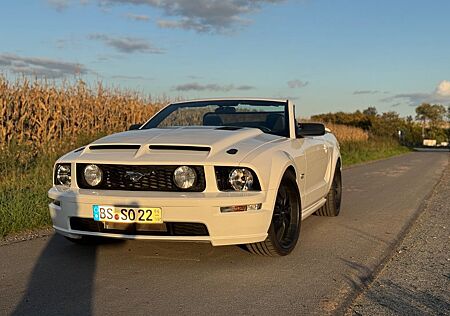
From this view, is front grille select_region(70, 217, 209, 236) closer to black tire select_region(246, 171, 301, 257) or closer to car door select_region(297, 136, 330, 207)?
black tire select_region(246, 171, 301, 257)

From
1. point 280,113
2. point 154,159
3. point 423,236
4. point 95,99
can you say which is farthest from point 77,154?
point 95,99

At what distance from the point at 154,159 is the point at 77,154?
2.92 feet

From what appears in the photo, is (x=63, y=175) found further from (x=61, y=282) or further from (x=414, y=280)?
(x=414, y=280)

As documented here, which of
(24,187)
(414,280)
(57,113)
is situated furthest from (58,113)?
(414,280)

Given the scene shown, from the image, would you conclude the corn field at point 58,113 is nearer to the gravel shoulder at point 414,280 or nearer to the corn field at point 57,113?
the corn field at point 57,113

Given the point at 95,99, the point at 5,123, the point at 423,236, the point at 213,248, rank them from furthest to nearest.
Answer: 1. the point at 95,99
2. the point at 5,123
3. the point at 423,236
4. the point at 213,248

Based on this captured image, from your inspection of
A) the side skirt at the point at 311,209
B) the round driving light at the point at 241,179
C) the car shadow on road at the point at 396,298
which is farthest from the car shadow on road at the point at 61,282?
the side skirt at the point at 311,209

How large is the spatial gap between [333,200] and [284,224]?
8.06 feet

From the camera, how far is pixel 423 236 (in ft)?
20.6

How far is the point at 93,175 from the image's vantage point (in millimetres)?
4738

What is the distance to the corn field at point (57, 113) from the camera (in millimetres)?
12438

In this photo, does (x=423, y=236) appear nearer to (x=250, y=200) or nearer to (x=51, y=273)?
(x=250, y=200)

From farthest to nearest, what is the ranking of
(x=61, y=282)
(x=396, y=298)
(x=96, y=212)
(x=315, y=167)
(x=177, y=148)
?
1. (x=315, y=167)
2. (x=177, y=148)
3. (x=96, y=212)
4. (x=61, y=282)
5. (x=396, y=298)

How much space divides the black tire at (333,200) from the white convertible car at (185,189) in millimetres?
2089
